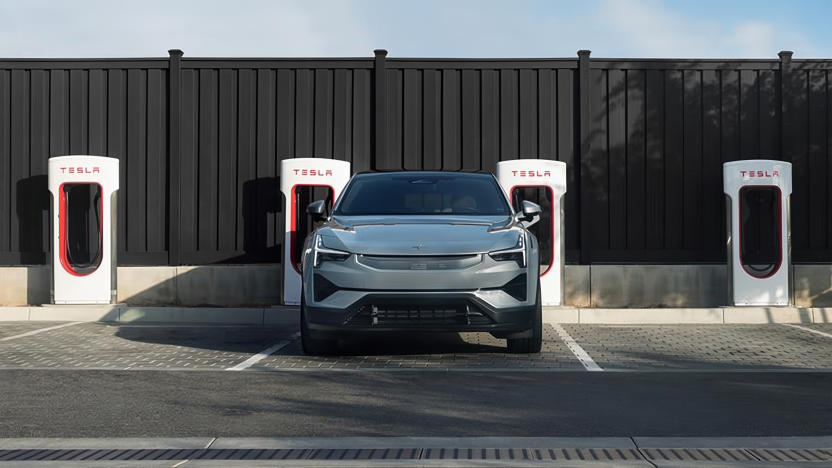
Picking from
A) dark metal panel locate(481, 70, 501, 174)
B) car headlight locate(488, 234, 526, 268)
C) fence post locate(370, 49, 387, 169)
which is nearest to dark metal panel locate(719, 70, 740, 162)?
dark metal panel locate(481, 70, 501, 174)

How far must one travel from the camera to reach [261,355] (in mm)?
9273

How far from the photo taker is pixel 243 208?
50.8ft

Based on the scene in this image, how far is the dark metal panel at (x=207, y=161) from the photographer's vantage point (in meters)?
15.5

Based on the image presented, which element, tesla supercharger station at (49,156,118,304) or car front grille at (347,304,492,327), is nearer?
car front grille at (347,304,492,327)

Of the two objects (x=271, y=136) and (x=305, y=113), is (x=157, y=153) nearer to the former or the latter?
(x=271, y=136)

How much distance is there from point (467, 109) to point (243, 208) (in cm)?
385

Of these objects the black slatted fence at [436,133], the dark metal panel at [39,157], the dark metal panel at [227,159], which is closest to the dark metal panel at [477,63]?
the black slatted fence at [436,133]

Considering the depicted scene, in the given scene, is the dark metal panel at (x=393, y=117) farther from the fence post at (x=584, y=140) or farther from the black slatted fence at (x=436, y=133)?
the fence post at (x=584, y=140)

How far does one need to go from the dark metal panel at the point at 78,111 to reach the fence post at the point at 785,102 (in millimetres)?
10964

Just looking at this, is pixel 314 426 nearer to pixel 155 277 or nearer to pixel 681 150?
pixel 155 277

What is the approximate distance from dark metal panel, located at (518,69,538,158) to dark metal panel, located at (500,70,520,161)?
6 cm

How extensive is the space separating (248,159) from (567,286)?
17.6ft

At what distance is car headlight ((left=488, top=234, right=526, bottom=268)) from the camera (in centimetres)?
831

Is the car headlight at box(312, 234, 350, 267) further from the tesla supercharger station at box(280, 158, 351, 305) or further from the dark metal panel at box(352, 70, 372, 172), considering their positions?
the dark metal panel at box(352, 70, 372, 172)
